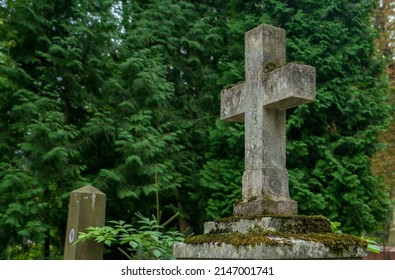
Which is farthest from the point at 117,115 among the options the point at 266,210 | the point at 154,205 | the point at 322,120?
the point at 266,210

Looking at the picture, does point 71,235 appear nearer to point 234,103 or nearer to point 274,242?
point 234,103

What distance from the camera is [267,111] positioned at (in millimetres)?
4402

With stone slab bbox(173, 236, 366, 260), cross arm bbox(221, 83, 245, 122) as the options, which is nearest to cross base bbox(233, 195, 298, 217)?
stone slab bbox(173, 236, 366, 260)

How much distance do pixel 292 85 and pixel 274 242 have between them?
1.31 m

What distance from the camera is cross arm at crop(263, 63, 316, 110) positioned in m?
4.16

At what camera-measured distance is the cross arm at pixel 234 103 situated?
4703mm

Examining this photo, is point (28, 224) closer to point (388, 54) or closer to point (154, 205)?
point (154, 205)

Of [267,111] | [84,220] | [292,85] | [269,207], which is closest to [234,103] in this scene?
[267,111]

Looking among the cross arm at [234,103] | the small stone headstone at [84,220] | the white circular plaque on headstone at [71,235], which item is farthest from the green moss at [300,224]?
the white circular plaque on headstone at [71,235]

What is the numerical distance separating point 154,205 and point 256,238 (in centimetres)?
594

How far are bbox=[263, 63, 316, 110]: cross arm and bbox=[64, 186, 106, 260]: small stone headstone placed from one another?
7.71 feet

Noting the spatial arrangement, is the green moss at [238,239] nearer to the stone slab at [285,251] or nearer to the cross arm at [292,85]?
the stone slab at [285,251]

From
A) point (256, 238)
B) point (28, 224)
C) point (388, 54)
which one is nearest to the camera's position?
point (256, 238)

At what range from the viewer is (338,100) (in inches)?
396
